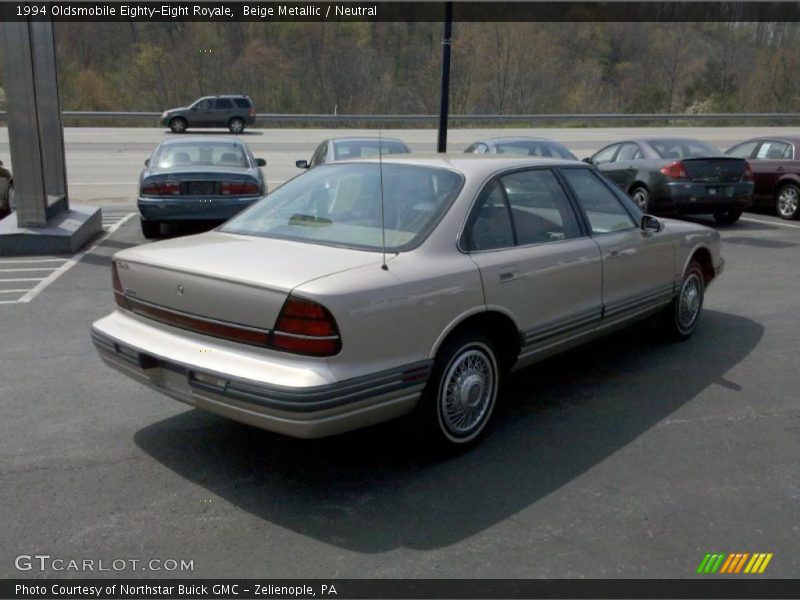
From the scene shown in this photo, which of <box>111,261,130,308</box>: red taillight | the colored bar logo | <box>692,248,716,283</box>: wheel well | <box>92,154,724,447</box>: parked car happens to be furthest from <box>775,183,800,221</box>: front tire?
<box>111,261,130,308</box>: red taillight

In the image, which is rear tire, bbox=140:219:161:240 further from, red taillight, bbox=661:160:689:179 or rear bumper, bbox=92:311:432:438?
red taillight, bbox=661:160:689:179

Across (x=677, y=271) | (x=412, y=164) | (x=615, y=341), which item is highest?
(x=412, y=164)

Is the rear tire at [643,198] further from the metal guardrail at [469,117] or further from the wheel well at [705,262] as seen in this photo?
the metal guardrail at [469,117]

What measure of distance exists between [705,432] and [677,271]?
1.87m

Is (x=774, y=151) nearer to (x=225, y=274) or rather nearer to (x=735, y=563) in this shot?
(x=735, y=563)

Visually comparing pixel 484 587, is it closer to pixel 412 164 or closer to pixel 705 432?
pixel 705 432

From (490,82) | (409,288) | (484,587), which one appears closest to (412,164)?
(409,288)

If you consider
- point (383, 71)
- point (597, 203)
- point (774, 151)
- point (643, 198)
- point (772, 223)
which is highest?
point (383, 71)

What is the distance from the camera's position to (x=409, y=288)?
158 inches

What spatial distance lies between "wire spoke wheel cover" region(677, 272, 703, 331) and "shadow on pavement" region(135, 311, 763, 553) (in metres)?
0.72

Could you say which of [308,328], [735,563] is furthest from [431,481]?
[735,563]

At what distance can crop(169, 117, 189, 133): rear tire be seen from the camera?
128 feet

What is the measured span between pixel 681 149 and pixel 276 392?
39.2ft

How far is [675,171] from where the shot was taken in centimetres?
1312
